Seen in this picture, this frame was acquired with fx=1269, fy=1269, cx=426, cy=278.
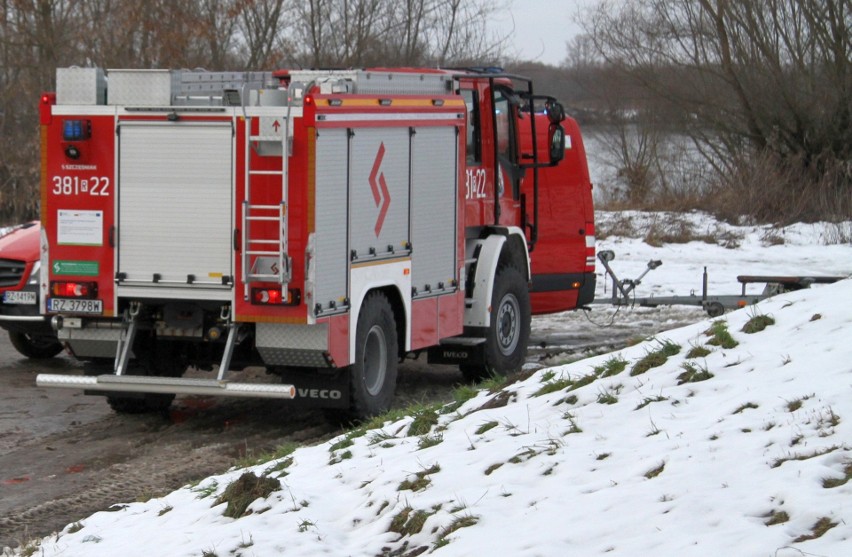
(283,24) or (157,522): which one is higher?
A: (283,24)

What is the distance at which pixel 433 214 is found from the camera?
1062cm

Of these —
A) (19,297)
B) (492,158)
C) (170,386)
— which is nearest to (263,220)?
(170,386)

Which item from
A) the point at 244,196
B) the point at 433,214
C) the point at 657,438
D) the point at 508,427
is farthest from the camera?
the point at 433,214

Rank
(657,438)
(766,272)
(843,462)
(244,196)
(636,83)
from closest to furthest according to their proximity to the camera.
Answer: (843,462) → (657,438) → (244,196) → (766,272) → (636,83)

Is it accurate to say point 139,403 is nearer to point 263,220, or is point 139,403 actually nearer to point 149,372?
point 149,372

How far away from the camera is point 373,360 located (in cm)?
1012

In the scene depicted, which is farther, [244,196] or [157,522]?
[244,196]

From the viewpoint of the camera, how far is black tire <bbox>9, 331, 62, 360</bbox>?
13.2 m

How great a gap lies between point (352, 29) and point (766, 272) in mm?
11262

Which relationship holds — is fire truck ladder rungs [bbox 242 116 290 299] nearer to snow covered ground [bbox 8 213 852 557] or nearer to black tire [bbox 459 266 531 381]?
snow covered ground [bbox 8 213 852 557]

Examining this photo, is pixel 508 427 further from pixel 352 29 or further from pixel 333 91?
pixel 352 29

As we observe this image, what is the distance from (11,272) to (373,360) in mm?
4583

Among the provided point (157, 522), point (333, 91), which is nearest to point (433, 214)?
point (333, 91)

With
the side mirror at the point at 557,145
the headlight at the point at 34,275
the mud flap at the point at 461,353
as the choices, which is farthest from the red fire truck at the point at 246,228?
the headlight at the point at 34,275
